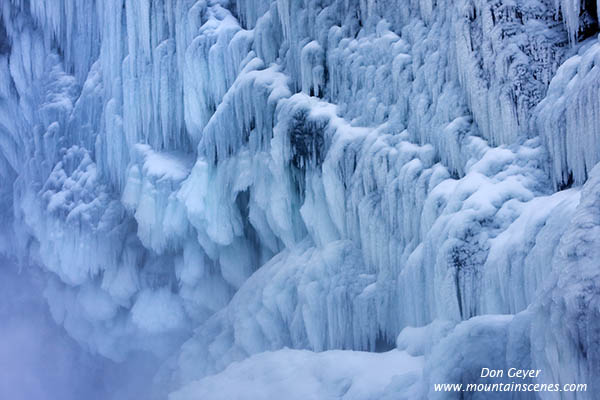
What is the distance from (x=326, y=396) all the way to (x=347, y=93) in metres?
3.33

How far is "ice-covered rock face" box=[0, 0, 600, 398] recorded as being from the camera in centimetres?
443

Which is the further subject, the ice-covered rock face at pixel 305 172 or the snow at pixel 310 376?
the snow at pixel 310 376

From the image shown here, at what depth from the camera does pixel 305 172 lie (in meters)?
7.29

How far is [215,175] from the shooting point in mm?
8508

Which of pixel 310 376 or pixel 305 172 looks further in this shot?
pixel 305 172

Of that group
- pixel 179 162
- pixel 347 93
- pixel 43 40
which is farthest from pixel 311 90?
pixel 43 40

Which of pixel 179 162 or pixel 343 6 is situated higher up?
pixel 343 6

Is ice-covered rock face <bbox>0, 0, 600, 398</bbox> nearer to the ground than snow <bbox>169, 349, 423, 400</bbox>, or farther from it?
farther from it

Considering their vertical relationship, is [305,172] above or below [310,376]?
above

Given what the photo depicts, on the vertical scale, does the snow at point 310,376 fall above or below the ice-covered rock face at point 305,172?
below

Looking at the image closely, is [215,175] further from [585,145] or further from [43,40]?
[43,40]

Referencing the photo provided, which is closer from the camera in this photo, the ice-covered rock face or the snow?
the ice-covered rock face

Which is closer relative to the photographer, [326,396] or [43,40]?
[326,396]

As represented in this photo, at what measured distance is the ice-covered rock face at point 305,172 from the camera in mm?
4430
